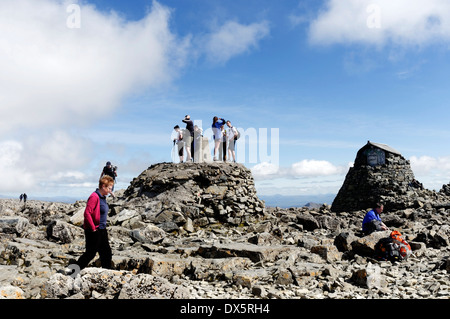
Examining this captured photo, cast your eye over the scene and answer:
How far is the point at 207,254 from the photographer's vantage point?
33.6 feet

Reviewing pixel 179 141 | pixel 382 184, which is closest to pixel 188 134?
pixel 179 141

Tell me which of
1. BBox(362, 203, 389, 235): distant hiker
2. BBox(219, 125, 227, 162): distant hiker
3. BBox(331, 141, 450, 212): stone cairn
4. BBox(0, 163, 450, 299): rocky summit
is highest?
BBox(219, 125, 227, 162): distant hiker

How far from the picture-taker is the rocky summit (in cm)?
678

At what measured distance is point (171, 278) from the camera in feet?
26.3

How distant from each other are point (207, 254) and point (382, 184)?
20025 millimetres

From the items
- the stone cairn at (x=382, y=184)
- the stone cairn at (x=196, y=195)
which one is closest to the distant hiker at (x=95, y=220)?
the stone cairn at (x=196, y=195)

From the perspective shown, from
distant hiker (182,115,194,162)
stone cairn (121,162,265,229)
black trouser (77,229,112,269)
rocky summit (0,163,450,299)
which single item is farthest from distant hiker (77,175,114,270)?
distant hiker (182,115,194,162)

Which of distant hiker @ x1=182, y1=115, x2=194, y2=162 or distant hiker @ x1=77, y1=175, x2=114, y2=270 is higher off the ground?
distant hiker @ x1=182, y1=115, x2=194, y2=162

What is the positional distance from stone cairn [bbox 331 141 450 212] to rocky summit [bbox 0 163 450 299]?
7.26 metres

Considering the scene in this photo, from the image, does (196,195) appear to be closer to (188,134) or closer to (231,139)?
(188,134)

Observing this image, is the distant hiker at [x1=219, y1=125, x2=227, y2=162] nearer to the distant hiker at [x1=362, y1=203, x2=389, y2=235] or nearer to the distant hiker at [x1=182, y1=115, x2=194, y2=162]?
the distant hiker at [x1=182, y1=115, x2=194, y2=162]

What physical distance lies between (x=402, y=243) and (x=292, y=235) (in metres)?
5.12
